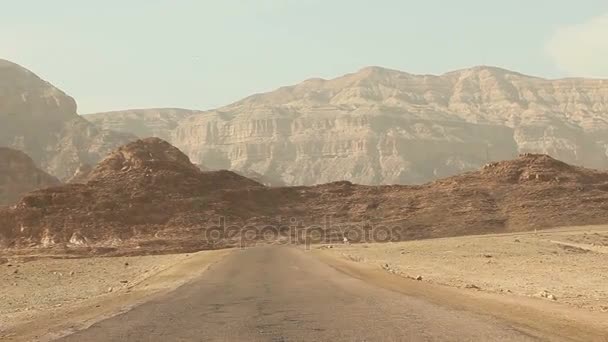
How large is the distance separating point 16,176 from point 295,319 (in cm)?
11896

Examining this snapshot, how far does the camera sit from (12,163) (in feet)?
402

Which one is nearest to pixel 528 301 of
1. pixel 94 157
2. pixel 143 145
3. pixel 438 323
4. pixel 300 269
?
pixel 438 323

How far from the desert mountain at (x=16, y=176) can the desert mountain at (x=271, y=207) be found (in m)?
35.3

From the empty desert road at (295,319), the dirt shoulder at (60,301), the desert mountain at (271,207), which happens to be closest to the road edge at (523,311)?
the empty desert road at (295,319)

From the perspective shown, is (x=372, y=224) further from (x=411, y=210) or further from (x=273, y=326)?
(x=273, y=326)

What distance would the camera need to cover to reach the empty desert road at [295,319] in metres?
10.9

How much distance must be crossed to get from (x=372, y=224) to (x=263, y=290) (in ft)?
197

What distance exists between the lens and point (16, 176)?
121438 mm

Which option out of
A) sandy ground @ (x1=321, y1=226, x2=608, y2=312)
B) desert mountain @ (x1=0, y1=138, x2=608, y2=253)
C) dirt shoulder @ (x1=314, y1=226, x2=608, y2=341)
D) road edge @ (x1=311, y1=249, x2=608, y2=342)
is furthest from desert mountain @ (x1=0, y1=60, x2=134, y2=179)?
road edge @ (x1=311, y1=249, x2=608, y2=342)

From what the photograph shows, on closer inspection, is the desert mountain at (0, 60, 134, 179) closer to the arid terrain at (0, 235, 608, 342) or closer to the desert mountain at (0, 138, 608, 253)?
the desert mountain at (0, 138, 608, 253)

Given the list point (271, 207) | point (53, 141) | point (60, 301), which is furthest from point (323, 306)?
point (53, 141)

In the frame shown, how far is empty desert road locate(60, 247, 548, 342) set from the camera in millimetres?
10867

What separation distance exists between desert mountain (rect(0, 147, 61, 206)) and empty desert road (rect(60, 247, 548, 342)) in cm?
11003

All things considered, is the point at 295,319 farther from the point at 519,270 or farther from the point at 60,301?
the point at 519,270
